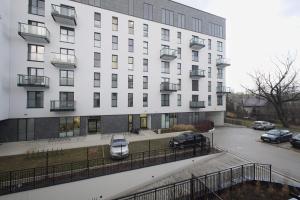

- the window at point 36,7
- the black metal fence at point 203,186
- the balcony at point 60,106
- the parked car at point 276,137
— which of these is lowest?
Answer: the black metal fence at point 203,186

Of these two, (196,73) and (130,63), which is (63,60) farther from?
(196,73)

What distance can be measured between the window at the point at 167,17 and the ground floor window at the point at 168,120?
581 inches

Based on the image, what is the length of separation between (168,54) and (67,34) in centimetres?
1382

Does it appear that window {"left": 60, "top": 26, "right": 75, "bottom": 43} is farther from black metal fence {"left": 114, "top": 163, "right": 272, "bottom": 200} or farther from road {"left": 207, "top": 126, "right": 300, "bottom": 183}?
road {"left": 207, "top": 126, "right": 300, "bottom": 183}

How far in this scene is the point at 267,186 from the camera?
9547mm

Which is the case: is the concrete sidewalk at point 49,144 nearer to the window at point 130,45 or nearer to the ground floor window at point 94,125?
the ground floor window at point 94,125

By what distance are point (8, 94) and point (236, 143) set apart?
25.4 m

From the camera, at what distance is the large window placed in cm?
1981

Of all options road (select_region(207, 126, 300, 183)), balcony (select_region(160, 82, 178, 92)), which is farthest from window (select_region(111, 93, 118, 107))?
road (select_region(207, 126, 300, 183))

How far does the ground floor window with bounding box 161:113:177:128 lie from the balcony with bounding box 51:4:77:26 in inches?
701

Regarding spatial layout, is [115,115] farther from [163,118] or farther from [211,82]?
[211,82]

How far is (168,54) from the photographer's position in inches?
1029

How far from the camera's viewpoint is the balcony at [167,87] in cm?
2662

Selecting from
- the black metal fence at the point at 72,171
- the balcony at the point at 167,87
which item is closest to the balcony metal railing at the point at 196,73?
the balcony at the point at 167,87
